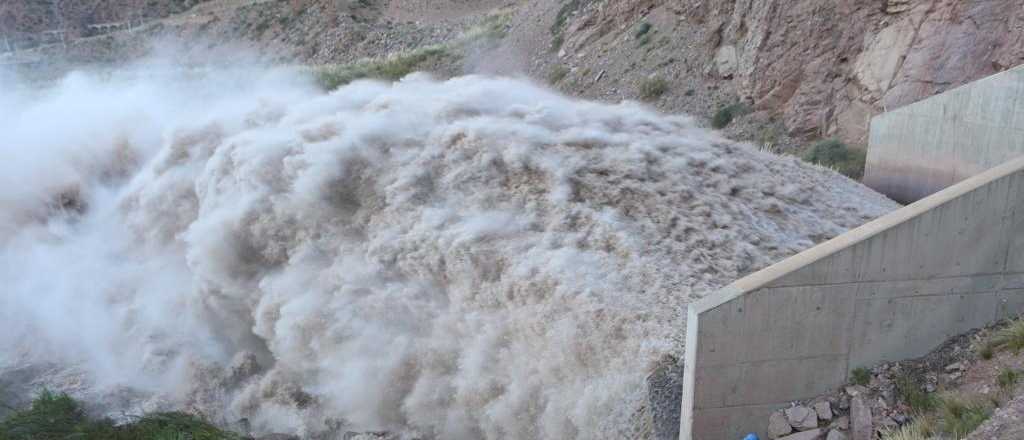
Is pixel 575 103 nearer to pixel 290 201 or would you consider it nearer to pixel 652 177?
pixel 652 177

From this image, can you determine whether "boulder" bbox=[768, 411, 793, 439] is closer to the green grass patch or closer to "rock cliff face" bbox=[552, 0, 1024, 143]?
"rock cliff face" bbox=[552, 0, 1024, 143]

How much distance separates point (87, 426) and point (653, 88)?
1439 centimetres

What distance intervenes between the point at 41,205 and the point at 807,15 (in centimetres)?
1505

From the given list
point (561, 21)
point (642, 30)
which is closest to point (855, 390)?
point (642, 30)

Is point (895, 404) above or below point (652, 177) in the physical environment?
below

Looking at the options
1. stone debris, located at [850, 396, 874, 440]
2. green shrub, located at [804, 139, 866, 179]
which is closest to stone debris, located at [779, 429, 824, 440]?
stone debris, located at [850, 396, 874, 440]

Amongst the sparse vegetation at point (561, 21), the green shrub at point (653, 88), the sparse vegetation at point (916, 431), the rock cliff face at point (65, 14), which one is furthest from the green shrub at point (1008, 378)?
the rock cliff face at point (65, 14)

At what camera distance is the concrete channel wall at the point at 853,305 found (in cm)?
671

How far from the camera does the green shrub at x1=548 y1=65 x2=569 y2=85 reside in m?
24.1

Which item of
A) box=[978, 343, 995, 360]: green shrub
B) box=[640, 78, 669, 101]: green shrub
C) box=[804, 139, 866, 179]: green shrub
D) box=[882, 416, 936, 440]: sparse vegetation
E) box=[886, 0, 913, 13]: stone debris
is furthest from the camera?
box=[640, 78, 669, 101]: green shrub

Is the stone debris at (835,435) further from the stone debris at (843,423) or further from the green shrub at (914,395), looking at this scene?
the green shrub at (914,395)

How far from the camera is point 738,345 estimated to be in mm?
6715

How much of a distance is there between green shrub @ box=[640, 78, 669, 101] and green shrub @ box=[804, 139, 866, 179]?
5.27m

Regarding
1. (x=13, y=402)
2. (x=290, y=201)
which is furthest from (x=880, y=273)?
(x=13, y=402)
